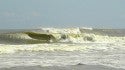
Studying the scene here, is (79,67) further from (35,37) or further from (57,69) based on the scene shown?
(35,37)

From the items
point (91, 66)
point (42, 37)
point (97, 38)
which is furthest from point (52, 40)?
point (91, 66)

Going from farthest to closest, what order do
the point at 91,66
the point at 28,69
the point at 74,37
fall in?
the point at 74,37, the point at 91,66, the point at 28,69

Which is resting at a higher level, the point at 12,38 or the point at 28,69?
the point at 28,69

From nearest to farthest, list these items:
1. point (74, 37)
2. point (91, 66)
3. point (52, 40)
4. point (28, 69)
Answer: point (28, 69)
point (91, 66)
point (52, 40)
point (74, 37)

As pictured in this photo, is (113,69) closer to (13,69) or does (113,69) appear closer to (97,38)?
(13,69)

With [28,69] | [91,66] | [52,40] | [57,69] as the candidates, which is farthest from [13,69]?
[52,40]

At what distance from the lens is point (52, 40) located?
46.5 meters

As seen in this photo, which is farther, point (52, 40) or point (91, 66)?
point (52, 40)

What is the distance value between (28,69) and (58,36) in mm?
32441

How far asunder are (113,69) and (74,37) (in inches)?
1282

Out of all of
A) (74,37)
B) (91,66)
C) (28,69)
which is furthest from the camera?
(74,37)

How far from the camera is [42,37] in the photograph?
48.6 meters

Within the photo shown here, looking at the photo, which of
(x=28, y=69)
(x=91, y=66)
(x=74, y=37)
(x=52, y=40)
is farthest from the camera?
(x=74, y=37)

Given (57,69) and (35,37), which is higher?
(57,69)
